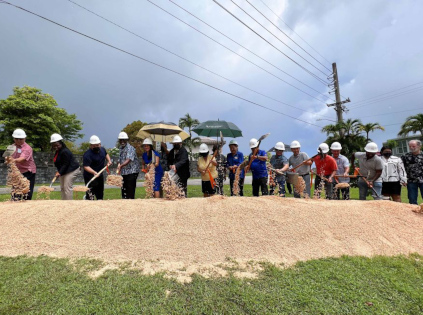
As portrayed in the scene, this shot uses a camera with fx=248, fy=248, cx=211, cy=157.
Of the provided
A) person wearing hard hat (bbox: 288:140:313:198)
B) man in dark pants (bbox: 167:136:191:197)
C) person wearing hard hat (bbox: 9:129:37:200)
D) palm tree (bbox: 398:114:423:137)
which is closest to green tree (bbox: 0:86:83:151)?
person wearing hard hat (bbox: 9:129:37:200)

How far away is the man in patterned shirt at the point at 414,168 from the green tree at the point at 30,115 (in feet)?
93.6

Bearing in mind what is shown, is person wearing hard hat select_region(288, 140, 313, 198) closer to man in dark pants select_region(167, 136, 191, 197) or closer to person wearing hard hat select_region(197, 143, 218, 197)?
person wearing hard hat select_region(197, 143, 218, 197)

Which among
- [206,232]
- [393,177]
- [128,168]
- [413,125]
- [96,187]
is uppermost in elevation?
[413,125]

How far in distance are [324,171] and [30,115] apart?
1138 inches

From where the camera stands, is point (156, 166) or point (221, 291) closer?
point (221, 291)

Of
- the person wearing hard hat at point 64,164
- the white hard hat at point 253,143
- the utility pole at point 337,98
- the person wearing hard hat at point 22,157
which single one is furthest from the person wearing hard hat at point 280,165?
the utility pole at point 337,98

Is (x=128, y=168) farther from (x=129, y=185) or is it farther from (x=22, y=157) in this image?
(x=22, y=157)

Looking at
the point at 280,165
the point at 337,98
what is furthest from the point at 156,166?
the point at 337,98

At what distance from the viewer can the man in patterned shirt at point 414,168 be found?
536 centimetres

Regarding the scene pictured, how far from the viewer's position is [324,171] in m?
5.66

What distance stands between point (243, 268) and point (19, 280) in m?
2.25

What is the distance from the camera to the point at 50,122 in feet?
83.5

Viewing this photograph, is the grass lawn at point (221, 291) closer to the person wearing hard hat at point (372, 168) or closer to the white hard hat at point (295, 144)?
A: the person wearing hard hat at point (372, 168)

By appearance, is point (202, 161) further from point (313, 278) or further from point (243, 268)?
point (313, 278)
